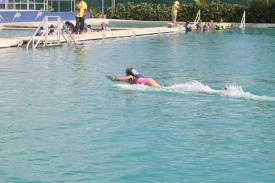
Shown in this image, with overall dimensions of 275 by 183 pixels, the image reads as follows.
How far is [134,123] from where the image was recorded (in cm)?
1175

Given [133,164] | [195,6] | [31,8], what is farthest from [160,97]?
[195,6]

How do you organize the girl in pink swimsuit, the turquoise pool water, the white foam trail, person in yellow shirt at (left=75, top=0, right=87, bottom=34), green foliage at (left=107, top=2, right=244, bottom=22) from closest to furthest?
the turquoise pool water
the white foam trail
the girl in pink swimsuit
person in yellow shirt at (left=75, top=0, right=87, bottom=34)
green foliage at (left=107, top=2, right=244, bottom=22)

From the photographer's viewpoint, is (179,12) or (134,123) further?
(179,12)

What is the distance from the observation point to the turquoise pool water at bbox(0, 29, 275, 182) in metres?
8.82

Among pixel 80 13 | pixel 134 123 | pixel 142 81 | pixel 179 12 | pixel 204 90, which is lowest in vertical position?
pixel 134 123

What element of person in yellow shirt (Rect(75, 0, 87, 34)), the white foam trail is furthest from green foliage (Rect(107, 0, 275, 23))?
the white foam trail

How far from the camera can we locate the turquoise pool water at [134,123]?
8820 millimetres

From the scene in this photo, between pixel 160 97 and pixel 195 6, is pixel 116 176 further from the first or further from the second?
pixel 195 6

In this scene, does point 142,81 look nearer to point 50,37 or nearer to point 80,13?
point 50,37

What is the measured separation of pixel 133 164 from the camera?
906 cm

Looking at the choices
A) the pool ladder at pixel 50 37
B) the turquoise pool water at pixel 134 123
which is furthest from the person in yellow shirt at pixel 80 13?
the turquoise pool water at pixel 134 123

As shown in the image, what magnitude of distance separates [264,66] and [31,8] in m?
29.8

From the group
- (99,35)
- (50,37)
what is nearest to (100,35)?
(99,35)

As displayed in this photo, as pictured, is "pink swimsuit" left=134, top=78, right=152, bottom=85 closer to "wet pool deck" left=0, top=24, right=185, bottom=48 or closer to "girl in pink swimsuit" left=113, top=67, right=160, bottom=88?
"girl in pink swimsuit" left=113, top=67, right=160, bottom=88
